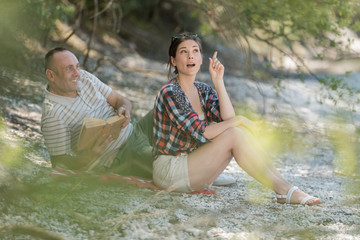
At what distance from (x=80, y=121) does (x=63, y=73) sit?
33 centimetres

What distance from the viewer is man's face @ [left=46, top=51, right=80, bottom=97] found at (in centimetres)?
319

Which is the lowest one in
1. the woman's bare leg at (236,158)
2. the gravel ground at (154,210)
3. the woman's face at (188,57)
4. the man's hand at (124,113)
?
the gravel ground at (154,210)

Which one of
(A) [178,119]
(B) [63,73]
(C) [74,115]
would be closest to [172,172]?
(A) [178,119]

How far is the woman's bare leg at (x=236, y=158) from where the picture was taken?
2.95 m

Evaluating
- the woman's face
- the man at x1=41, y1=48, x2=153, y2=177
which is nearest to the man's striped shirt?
the man at x1=41, y1=48, x2=153, y2=177

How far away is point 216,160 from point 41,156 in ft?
5.55

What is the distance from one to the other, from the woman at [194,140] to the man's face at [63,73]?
2.00 feet

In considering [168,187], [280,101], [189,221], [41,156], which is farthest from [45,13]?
[280,101]

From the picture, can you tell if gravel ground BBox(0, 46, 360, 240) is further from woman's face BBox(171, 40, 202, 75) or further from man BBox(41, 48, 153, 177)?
woman's face BBox(171, 40, 202, 75)

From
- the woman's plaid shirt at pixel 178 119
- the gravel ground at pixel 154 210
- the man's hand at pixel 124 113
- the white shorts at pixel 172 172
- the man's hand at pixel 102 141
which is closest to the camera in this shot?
the gravel ground at pixel 154 210

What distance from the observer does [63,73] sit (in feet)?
10.5

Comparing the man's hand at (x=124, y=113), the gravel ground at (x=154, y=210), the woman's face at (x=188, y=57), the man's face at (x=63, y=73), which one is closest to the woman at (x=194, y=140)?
the woman's face at (x=188, y=57)

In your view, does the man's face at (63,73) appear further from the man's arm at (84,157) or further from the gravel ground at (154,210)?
the gravel ground at (154,210)

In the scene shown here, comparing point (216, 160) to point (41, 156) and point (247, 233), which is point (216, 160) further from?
point (41, 156)
